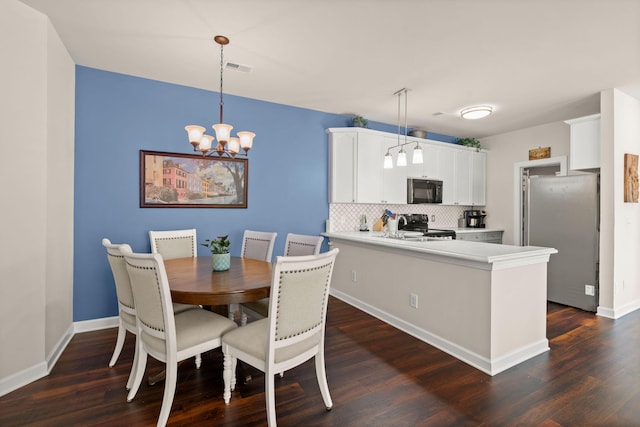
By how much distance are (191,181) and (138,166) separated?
534 mm

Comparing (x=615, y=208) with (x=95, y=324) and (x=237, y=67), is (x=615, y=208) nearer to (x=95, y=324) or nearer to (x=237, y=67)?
(x=237, y=67)

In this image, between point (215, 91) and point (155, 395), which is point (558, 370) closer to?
point (155, 395)

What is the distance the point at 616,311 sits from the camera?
11.4ft

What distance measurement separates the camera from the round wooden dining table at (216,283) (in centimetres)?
179

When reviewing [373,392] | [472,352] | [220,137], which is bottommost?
[373,392]

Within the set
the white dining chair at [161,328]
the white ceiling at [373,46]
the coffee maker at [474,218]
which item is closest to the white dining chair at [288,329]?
the white dining chair at [161,328]

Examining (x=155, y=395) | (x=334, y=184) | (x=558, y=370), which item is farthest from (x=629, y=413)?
(x=334, y=184)

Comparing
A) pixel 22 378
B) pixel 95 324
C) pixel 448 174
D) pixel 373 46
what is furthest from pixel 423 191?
pixel 22 378

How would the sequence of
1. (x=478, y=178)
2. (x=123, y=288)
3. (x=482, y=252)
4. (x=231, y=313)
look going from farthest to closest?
(x=478, y=178) → (x=231, y=313) → (x=482, y=252) → (x=123, y=288)

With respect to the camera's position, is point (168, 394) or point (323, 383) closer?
point (168, 394)

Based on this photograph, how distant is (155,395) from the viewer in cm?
200

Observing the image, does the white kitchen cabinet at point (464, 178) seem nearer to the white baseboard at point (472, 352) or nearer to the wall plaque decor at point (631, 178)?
the wall plaque decor at point (631, 178)

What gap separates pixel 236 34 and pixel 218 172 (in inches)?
63.3

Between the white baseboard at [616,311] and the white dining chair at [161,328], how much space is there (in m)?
4.15
